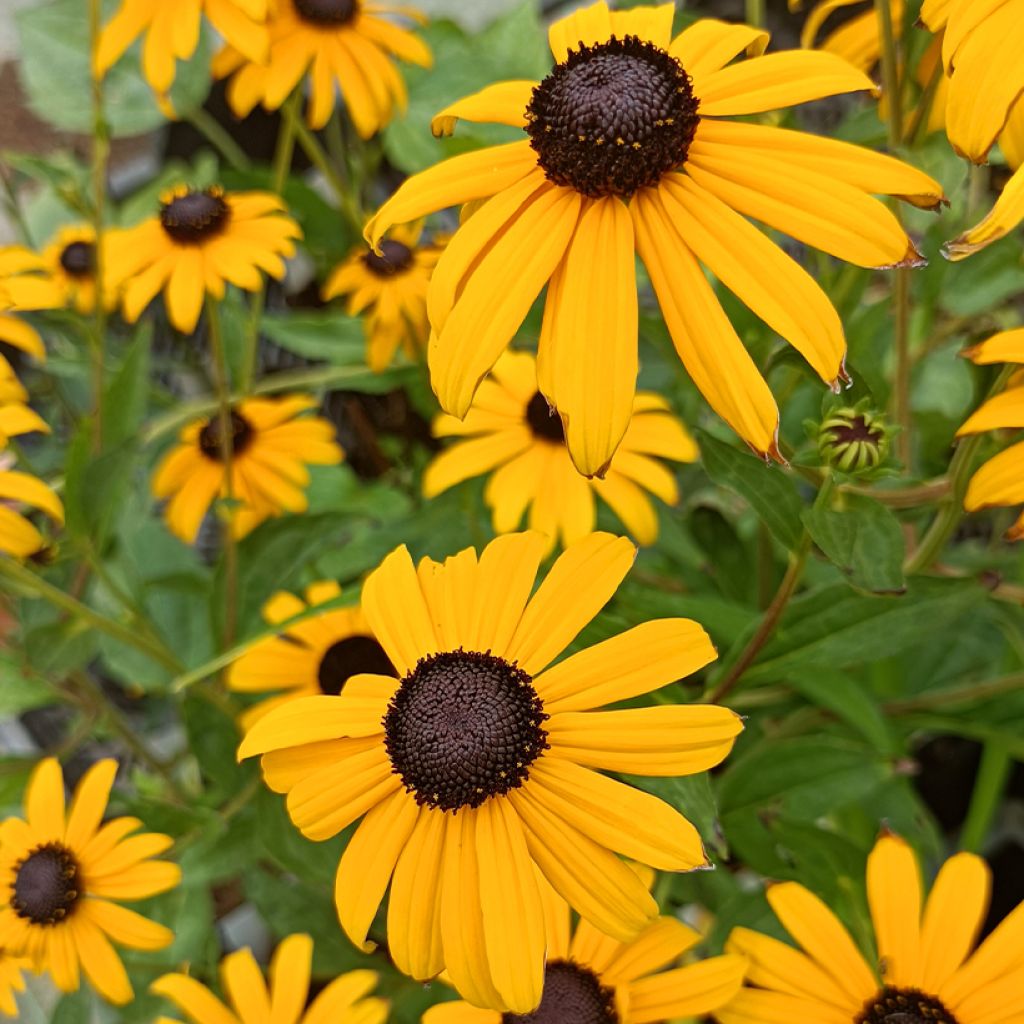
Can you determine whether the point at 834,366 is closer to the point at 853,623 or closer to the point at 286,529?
the point at 853,623

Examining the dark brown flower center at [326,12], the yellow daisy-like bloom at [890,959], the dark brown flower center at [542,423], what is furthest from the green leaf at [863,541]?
the dark brown flower center at [326,12]

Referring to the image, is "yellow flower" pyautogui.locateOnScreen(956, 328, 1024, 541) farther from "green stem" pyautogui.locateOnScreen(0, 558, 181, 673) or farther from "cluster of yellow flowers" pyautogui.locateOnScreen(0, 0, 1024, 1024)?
"green stem" pyautogui.locateOnScreen(0, 558, 181, 673)

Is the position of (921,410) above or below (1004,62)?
below

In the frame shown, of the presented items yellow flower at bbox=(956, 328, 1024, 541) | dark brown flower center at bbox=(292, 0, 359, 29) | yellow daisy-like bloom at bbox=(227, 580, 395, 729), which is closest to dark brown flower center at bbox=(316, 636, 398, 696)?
yellow daisy-like bloom at bbox=(227, 580, 395, 729)

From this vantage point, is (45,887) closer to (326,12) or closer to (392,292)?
(392,292)

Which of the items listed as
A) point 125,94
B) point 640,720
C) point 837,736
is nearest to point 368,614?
point 640,720
